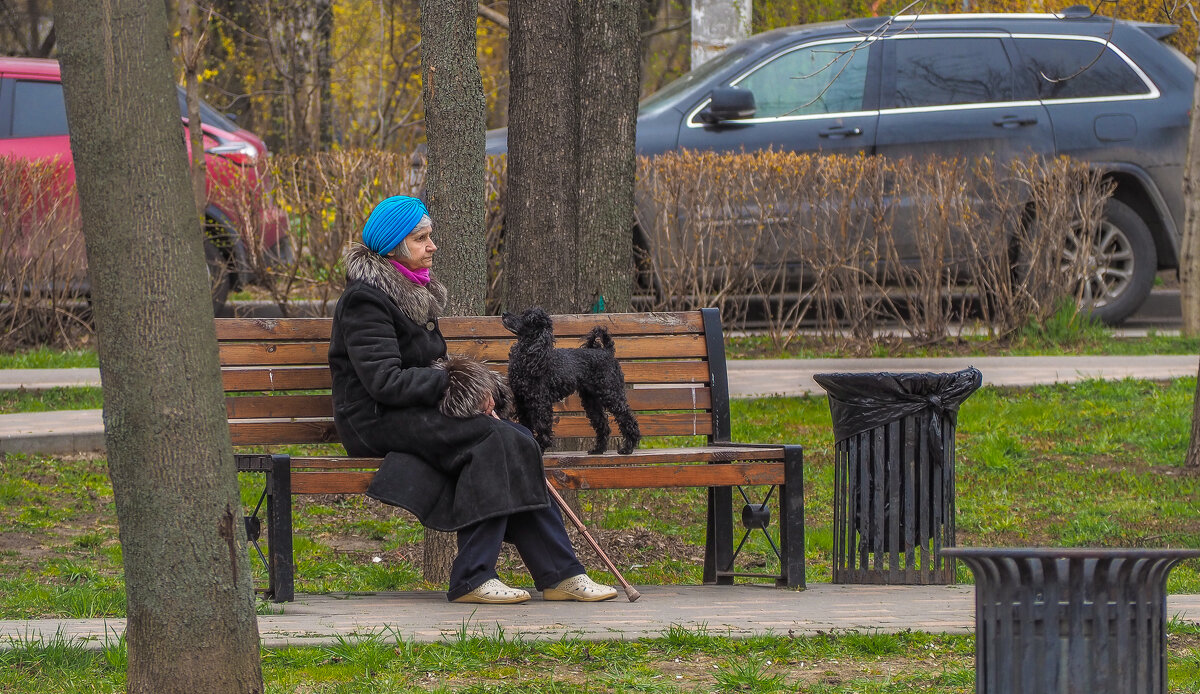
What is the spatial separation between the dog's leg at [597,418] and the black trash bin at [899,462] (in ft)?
2.76

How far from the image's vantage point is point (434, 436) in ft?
15.4

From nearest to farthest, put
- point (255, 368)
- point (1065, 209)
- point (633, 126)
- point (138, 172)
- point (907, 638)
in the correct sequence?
point (138, 172) < point (907, 638) < point (255, 368) < point (633, 126) < point (1065, 209)

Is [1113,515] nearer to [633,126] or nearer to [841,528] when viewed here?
[841,528]

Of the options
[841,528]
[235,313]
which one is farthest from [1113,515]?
[235,313]

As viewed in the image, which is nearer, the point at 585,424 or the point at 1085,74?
the point at 585,424

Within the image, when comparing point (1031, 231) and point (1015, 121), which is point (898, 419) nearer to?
point (1031, 231)

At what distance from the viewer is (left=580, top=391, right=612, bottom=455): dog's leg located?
513 centimetres

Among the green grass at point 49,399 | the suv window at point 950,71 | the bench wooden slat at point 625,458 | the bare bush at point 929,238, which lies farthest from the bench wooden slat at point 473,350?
the suv window at point 950,71

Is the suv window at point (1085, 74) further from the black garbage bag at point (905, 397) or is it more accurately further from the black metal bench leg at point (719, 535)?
the black metal bench leg at point (719, 535)

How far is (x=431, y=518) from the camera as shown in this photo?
468 cm

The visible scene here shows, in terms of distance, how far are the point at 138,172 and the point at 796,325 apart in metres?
7.30

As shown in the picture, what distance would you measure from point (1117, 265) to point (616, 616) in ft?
24.7

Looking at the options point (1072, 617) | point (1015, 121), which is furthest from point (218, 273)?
point (1072, 617)

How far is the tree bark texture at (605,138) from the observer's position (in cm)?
612
